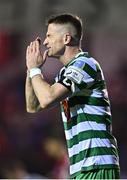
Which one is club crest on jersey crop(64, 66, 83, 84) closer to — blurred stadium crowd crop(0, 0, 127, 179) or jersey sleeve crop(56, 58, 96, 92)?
jersey sleeve crop(56, 58, 96, 92)

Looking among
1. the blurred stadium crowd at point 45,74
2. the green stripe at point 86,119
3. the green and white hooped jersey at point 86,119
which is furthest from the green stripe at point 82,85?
the blurred stadium crowd at point 45,74

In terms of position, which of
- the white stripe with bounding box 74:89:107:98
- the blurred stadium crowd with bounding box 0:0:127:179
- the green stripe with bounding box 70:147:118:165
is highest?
the white stripe with bounding box 74:89:107:98

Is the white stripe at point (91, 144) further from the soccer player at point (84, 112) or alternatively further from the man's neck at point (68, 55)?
the man's neck at point (68, 55)

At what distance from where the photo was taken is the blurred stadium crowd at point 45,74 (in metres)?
5.63

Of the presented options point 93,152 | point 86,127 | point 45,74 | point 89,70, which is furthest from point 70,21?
point 45,74

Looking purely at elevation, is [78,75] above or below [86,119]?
above

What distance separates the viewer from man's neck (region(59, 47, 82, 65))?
3.05 metres

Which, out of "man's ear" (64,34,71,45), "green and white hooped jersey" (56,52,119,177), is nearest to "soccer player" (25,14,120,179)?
"green and white hooped jersey" (56,52,119,177)

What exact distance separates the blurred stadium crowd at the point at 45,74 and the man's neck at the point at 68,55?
2.54 metres

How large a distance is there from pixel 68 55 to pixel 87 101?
281mm

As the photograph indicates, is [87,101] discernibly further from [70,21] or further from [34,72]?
[70,21]

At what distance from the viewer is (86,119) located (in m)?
2.88

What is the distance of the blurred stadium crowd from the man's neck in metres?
2.54

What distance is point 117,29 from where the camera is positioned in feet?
18.7
